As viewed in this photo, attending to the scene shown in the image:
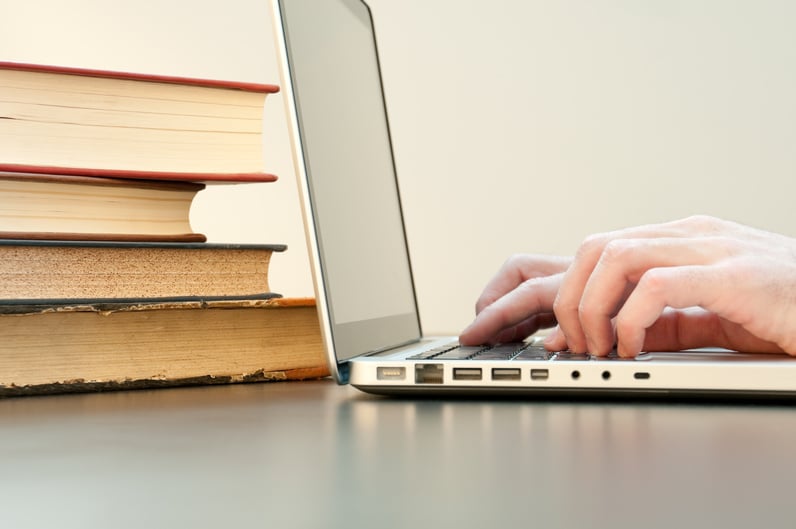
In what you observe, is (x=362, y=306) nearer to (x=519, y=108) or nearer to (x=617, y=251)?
(x=617, y=251)

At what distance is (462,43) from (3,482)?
1.92 m

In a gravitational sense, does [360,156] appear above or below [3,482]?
above

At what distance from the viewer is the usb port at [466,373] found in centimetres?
64

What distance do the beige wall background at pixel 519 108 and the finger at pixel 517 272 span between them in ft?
3.73

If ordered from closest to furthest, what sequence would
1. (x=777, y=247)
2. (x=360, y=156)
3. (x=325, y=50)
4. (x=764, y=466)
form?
(x=764, y=466)
(x=777, y=247)
(x=325, y=50)
(x=360, y=156)

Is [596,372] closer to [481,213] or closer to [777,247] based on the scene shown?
[777,247]

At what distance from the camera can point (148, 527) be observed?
0.29m

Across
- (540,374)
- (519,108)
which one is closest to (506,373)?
(540,374)

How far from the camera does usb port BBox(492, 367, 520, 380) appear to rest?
63 cm

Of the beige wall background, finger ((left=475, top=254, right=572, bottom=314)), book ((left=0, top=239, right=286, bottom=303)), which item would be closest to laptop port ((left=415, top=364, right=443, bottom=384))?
book ((left=0, top=239, right=286, bottom=303))

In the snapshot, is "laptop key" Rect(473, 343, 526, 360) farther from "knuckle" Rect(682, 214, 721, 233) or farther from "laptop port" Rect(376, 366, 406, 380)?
"knuckle" Rect(682, 214, 721, 233)

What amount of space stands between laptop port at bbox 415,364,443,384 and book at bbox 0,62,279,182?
289 millimetres

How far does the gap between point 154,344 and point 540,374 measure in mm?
349

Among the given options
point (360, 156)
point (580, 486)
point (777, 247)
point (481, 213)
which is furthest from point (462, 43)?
point (580, 486)
